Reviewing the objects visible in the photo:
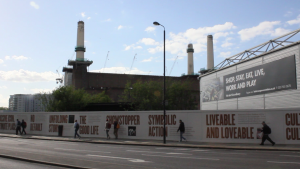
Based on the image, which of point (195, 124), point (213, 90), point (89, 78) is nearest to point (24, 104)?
point (89, 78)

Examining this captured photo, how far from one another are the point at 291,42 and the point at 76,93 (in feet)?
125

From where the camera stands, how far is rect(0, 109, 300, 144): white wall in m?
21.0

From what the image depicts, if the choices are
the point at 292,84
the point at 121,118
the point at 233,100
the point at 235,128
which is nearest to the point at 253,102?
the point at 233,100

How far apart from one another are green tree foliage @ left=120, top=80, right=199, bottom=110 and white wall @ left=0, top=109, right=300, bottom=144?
64.8ft

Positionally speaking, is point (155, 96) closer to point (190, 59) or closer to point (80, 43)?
point (80, 43)

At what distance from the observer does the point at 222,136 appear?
75.3ft

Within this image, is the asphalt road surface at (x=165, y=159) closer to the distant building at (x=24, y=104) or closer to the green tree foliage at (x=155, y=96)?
the green tree foliage at (x=155, y=96)

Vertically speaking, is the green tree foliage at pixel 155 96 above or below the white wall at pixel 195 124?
above

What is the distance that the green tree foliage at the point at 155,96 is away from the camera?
53188mm

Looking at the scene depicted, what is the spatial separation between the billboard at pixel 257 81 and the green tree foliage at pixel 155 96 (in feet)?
54.9

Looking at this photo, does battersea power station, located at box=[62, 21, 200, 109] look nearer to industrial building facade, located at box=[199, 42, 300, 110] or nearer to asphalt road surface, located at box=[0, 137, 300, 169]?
industrial building facade, located at box=[199, 42, 300, 110]

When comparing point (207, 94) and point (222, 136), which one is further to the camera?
point (207, 94)

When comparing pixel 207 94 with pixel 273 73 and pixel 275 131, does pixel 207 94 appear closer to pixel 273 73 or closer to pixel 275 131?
pixel 273 73

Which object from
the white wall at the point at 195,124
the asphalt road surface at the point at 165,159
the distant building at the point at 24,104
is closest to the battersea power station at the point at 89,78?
the distant building at the point at 24,104
